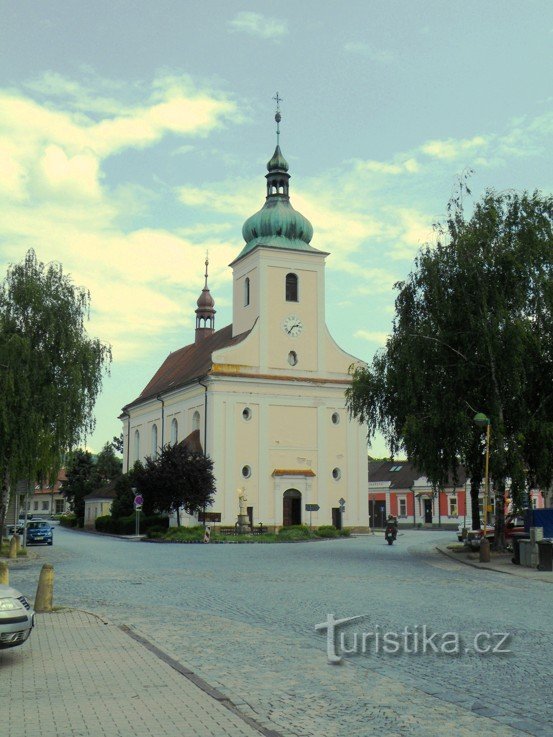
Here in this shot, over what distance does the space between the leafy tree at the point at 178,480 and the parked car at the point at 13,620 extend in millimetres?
41131

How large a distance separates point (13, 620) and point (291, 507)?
49525mm

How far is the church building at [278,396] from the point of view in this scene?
57.9 metres

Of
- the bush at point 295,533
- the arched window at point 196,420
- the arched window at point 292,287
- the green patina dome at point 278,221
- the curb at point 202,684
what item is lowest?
the bush at point 295,533

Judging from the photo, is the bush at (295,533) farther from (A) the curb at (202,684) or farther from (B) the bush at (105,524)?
(A) the curb at (202,684)

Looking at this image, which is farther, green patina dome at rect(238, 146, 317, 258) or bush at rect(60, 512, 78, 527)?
bush at rect(60, 512, 78, 527)

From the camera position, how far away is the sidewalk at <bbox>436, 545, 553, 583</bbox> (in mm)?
22500

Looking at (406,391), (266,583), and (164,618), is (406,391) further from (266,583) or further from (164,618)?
(164,618)

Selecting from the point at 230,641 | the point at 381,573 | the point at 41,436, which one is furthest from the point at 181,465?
the point at 230,641

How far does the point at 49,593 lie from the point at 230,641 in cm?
470

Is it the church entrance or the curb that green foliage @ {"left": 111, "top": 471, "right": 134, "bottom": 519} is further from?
the curb

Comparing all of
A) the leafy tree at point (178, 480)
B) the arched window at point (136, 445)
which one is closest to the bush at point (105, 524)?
the leafy tree at point (178, 480)

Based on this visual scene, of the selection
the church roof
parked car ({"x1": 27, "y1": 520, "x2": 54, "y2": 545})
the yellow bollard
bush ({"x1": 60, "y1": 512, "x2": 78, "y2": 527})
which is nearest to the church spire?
the church roof

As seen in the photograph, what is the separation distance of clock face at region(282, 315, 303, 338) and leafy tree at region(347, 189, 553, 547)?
2924 centimetres

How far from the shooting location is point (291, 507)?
5875cm
